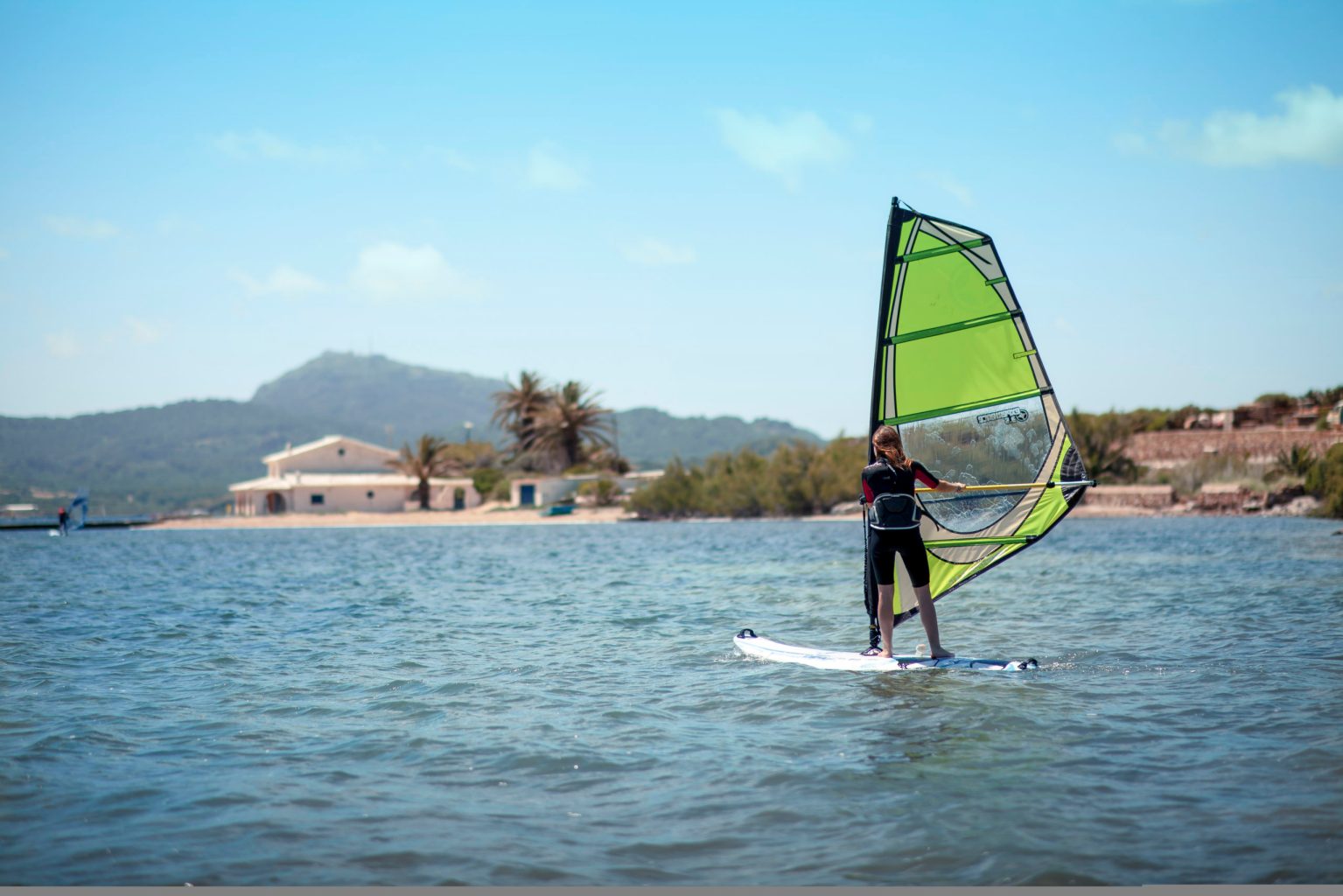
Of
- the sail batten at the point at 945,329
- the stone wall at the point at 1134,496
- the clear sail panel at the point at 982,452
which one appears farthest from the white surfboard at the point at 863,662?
the stone wall at the point at 1134,496

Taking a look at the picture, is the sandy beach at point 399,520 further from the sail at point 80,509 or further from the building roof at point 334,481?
the sail at point 80,509

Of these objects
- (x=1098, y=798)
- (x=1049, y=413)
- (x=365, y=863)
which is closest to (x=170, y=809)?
(x=365, y=863)

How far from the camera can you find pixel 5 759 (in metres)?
6.58

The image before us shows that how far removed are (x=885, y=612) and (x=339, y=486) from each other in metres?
57.5

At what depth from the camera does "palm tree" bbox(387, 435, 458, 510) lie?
62.4 m

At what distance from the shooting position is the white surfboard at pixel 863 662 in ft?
28.7

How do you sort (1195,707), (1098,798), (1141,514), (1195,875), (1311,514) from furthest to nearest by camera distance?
(1141,514), (1311,514), (1195,707), (1098,798), (1195,875)

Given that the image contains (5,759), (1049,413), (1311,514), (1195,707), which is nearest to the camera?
(5,759)

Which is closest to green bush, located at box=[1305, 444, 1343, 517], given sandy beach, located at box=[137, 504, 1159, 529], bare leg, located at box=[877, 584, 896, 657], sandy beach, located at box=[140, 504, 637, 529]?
sandy beach, located at box=[137, 504, 1159, 529]

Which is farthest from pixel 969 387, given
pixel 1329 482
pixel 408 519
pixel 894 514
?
pixel 408 519

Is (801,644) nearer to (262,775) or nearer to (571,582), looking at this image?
(262,775)

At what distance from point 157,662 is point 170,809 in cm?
550

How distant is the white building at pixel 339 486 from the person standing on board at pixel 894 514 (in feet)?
187

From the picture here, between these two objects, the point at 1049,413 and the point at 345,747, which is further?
the point at 1049,413
